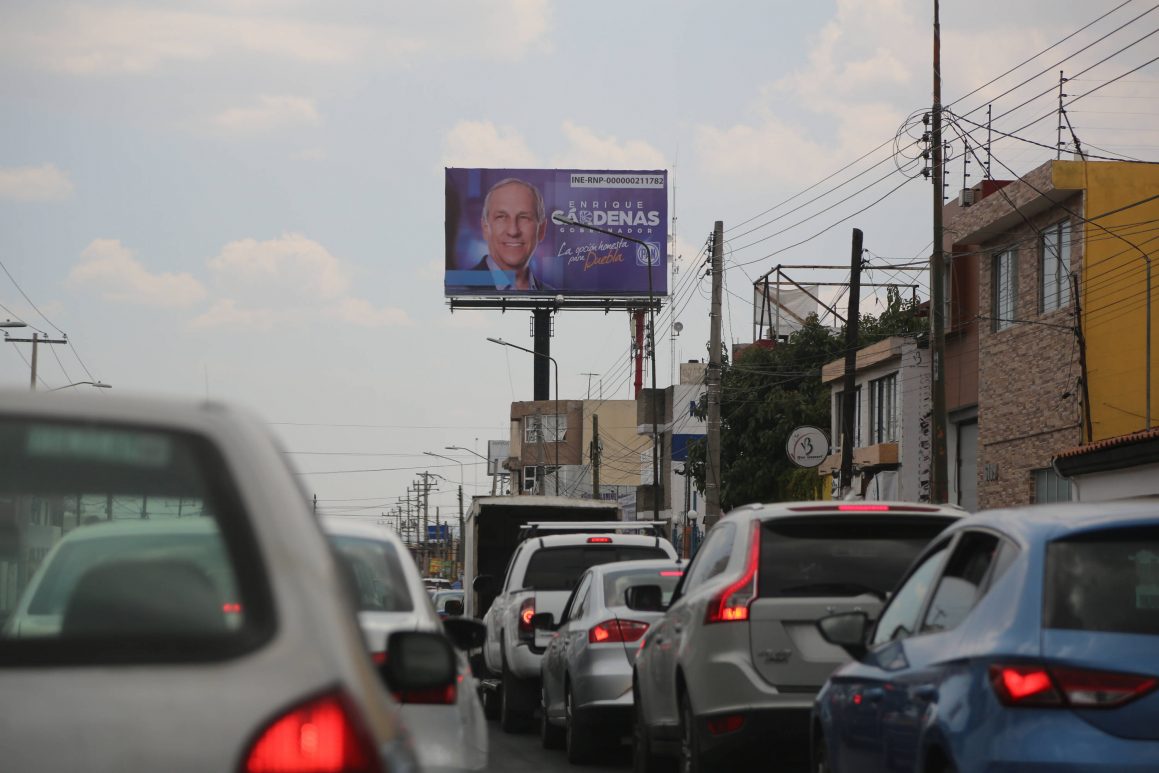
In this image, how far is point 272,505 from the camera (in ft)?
10.7

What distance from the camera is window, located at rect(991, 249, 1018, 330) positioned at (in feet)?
118

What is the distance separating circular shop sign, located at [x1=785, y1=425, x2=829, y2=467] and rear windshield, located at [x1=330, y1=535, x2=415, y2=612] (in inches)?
1086

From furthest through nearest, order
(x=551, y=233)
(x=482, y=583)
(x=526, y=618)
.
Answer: (x=551, y=233) → (x=482, y=583) → (x=526, y=618)

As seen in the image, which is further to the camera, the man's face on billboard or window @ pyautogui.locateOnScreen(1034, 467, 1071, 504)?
the man's face on billboard

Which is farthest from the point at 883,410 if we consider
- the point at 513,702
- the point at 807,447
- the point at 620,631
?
the point at 620,631

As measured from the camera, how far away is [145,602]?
3.27 meters

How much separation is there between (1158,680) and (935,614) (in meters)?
1.42

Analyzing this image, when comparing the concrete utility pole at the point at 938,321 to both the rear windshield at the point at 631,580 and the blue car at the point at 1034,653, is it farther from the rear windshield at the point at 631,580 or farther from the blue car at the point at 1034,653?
the blue car at the point at 1034,653

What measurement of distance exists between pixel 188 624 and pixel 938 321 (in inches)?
1087

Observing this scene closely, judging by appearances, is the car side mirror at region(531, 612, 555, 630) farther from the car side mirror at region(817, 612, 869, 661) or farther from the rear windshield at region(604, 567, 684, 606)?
the car side mirror at region(817, 612, 869, 661)

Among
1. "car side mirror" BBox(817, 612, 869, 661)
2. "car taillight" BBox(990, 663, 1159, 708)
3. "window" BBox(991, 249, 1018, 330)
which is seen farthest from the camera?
"window" BBox(991, 249, 1018, 330)

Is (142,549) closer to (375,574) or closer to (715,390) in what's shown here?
(375,574)

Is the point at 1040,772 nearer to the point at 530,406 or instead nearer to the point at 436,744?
the point at 436,744

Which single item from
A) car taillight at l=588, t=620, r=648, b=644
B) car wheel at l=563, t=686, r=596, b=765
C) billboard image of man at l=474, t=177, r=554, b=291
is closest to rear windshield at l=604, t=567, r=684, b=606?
car taillight at l=588, t=620, r=648, b=644
